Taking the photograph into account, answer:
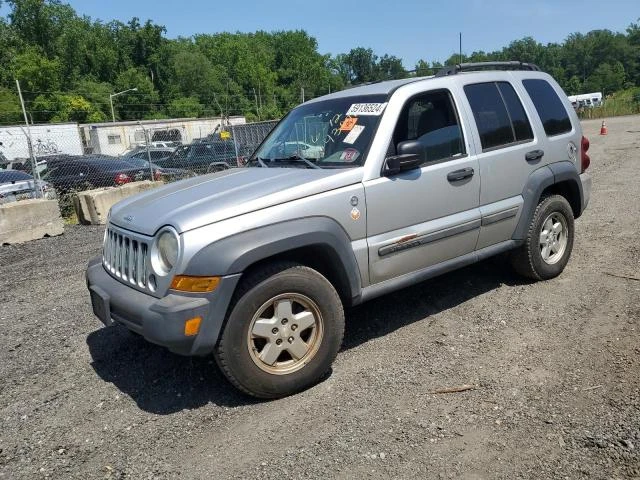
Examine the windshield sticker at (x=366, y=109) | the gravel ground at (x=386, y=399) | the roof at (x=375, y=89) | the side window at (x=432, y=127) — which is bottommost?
the gravel ground at (x=386, y=399)

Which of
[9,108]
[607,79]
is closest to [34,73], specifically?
[9,108]

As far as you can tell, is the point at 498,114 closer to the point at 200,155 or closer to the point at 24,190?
the point at 24,190

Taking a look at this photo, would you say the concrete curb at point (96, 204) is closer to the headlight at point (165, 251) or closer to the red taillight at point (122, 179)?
the red taillight at point (122, 179)

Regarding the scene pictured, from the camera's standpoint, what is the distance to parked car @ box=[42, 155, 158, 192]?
1325cm

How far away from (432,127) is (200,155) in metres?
13.8

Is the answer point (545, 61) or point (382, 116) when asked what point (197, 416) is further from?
point (545, 61)

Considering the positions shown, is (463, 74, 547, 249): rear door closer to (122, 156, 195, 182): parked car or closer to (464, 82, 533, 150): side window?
(464, 82, 533, 150): side window

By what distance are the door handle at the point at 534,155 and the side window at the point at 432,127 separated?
817 millimetres

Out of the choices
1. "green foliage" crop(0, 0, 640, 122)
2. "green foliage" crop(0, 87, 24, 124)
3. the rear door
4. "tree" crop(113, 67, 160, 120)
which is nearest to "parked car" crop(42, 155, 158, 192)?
the rear door

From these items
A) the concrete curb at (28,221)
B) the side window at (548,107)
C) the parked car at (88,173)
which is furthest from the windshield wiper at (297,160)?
the parked car at (88,173)

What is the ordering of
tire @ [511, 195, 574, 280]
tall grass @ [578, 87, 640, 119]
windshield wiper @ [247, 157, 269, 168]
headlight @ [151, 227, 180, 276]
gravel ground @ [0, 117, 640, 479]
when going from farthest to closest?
tall grass @ [578, 87, 640, 119]
tire @ [511, 195, 574, 280]
windshield wiper @ [247, 157, 269, 168]
headlight @ [151, 227, 180, 276]
gravel ground @ [0, 117, 640, 479]

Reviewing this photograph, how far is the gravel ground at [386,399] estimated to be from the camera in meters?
2.87

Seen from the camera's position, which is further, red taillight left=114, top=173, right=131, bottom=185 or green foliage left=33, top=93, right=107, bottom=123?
green foliage left=33, top=93, right=107, bottom=123

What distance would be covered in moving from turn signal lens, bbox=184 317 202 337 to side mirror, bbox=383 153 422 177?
5.46 feet
